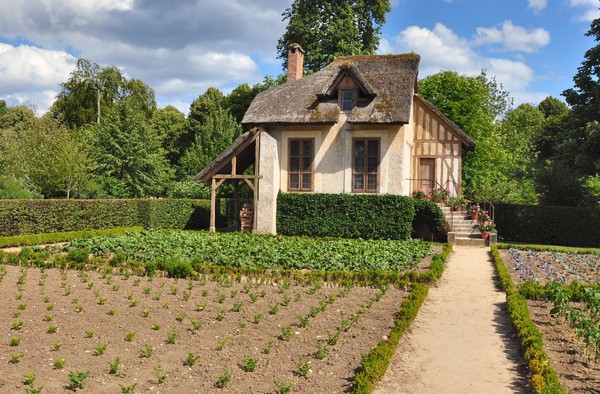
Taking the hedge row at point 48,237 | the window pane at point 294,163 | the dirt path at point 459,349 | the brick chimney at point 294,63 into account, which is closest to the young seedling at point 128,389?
the dirt path at point 459,349

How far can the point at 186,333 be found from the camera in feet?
25.1

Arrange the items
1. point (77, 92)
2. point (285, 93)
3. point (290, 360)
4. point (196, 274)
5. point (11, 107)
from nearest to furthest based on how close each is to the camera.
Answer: point (290, 360)
point (196, 274)
point (285, 93)
point (77, 92)
point (11, 107)

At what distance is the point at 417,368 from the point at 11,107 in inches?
2487

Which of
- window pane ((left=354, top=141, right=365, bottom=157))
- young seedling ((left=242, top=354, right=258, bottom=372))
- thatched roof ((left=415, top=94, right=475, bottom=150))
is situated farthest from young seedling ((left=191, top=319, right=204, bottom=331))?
thatched roof ((left=415, top=94, right=475, bottom=150))

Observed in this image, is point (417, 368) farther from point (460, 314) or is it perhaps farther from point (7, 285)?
point (7, 285)

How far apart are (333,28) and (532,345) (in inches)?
1146

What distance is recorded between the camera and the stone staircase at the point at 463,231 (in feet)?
66.4

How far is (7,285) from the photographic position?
10336 mm

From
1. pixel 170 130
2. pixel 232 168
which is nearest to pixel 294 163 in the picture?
pixel 232 168

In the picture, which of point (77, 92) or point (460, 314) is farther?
point (77, 92)

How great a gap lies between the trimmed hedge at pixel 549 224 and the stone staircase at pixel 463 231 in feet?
11.9

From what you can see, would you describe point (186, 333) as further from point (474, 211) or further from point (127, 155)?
point (127, 155)

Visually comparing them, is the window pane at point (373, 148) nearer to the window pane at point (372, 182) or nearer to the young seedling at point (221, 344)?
the window pane at point (372, 182)

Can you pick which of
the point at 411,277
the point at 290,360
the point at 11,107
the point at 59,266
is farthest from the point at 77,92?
the point at 290,360
